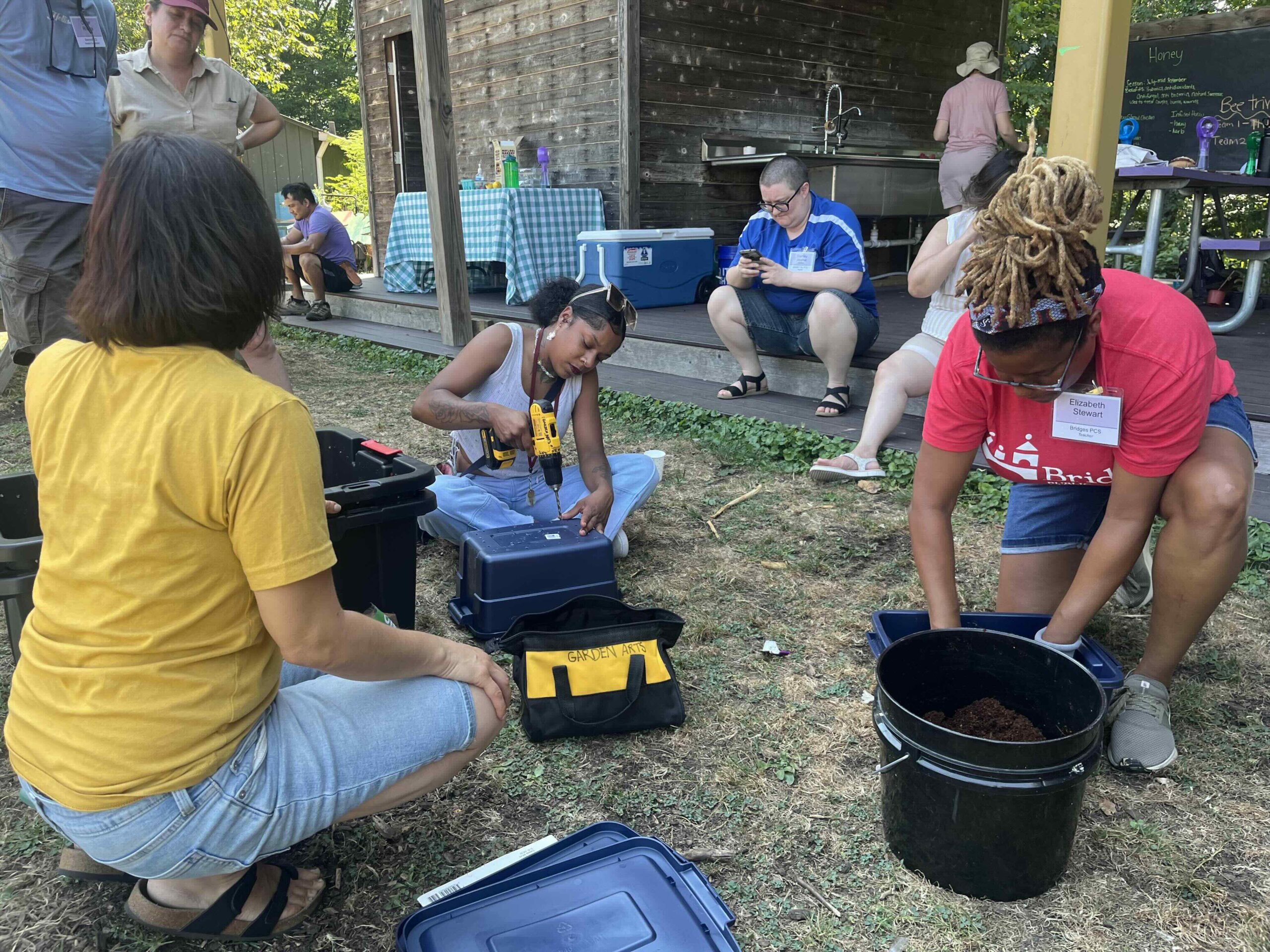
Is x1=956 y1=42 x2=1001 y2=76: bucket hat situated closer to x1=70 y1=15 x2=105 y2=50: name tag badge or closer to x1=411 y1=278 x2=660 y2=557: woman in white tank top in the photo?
x1=411 y1=278 x2=660 y2=557: woman in white tank top

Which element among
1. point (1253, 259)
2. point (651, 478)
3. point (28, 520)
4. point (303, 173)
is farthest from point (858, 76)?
point (303, 173)

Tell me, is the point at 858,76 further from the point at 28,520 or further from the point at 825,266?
the point at 28,520

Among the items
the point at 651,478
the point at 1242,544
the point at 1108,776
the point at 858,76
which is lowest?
the point at 1108,776

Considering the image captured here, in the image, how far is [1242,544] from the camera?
1825 millimetres

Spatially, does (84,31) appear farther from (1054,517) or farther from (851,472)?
(1054,517)

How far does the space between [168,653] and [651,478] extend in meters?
2.00

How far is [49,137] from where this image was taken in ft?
10.4

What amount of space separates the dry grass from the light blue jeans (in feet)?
0.79

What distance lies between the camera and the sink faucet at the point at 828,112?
851 centimetres

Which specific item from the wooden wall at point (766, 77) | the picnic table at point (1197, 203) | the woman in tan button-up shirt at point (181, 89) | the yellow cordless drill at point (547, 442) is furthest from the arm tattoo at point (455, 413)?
the wooden wall at point (766, 77)

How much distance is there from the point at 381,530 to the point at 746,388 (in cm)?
305

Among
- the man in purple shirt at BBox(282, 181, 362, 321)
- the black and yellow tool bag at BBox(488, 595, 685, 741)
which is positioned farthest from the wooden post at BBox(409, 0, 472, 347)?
the black and yellow tool bag at BBox(488, 595, 685, 741)

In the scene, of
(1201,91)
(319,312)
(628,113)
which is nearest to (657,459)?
(628,113)

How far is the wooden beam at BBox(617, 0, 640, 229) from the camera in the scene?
7145mm
